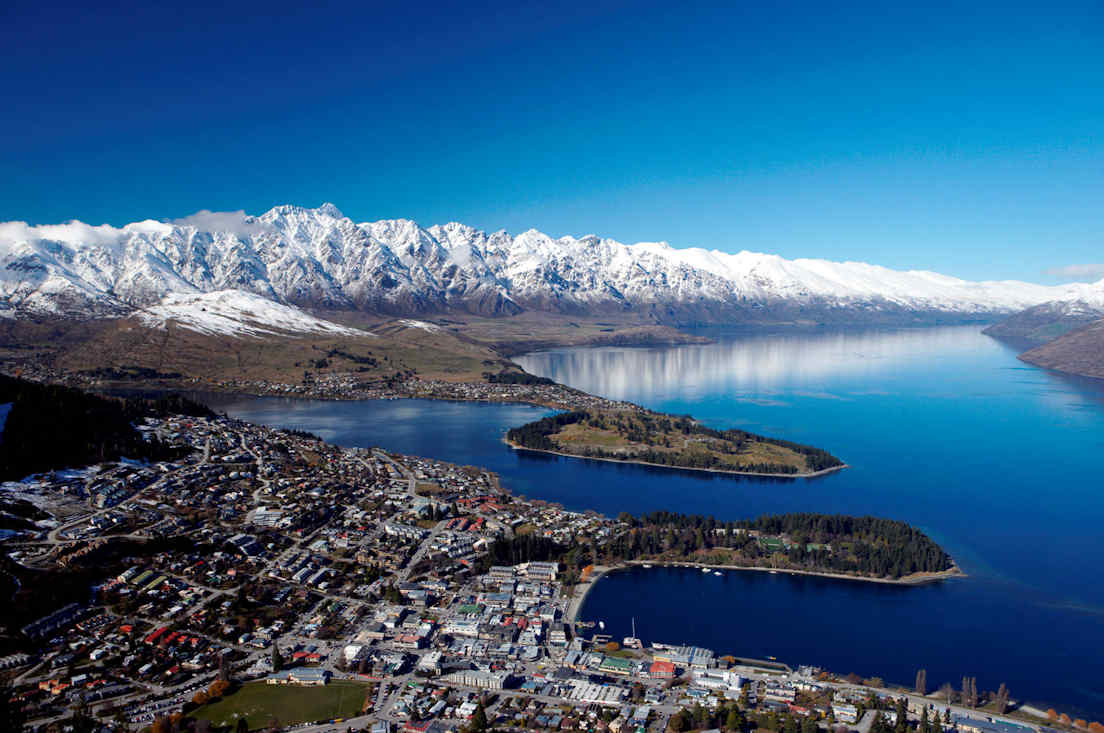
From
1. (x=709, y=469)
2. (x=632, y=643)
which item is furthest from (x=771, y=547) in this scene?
(x=709, y=469)

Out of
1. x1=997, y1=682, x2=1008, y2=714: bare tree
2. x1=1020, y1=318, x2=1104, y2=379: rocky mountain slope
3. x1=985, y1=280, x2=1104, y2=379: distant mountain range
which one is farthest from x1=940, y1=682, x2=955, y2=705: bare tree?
x1=1020, y1=318, x2=1104, y2=379: rocky mountain slope

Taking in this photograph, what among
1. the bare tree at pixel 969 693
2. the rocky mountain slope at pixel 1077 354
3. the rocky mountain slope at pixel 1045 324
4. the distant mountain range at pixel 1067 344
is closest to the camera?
the bare tree at pixel 969 693

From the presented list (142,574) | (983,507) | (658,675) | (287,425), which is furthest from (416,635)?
(287,425)

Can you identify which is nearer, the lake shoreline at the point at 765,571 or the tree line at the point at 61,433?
the lake shoreline at the point at 765,571

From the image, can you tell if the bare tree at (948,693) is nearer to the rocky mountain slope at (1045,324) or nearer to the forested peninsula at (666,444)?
the forested peninsula at (666,444)

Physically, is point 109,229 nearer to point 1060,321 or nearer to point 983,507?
point 983,507

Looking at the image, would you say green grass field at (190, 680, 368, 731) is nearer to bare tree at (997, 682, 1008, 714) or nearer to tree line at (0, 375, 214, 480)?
bare tree at (997, 682, 1008, 714)

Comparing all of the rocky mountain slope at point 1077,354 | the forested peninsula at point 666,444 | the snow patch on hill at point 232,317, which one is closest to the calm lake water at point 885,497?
the forested peninsula at point 666,444
